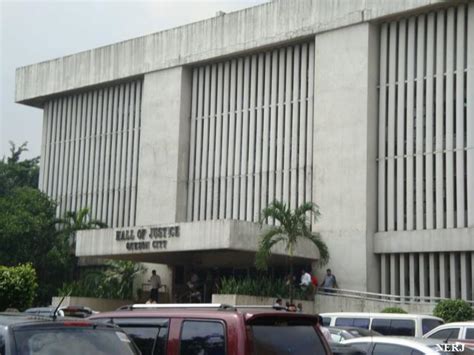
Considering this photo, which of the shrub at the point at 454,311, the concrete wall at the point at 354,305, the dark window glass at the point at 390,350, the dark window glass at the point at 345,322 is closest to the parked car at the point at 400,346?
the dark window glass at the point at 390,350

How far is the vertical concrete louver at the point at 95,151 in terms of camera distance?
40.8 meters

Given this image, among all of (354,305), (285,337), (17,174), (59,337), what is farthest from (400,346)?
(17,174)

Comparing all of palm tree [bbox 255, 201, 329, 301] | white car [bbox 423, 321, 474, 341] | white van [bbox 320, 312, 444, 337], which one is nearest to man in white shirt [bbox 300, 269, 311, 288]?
palm tree [bbox 255, 201, 329, 301]

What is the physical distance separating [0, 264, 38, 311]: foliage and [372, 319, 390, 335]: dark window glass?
7.69 m

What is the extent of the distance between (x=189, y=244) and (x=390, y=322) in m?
12.1

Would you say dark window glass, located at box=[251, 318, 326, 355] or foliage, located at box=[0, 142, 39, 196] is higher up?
foliage, located at box=[0, 142, 39, 196]

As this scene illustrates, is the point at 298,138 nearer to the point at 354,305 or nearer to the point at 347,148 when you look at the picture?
the point at 347,148

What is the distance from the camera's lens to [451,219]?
29.5m

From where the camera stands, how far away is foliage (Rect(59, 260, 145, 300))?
3478 centimetres

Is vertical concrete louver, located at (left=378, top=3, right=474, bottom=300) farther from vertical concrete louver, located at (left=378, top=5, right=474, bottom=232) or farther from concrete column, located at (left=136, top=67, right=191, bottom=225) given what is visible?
concrete column, located at (left=136, top=67, right=191, bottom=225)

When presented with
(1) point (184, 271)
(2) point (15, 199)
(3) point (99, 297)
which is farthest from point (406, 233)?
(2) point (15, 199)

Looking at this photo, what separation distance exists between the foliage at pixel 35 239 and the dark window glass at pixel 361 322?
21.6 meters

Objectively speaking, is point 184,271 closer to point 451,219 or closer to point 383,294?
point 383,294

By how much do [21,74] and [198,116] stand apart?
12405 millimetres
